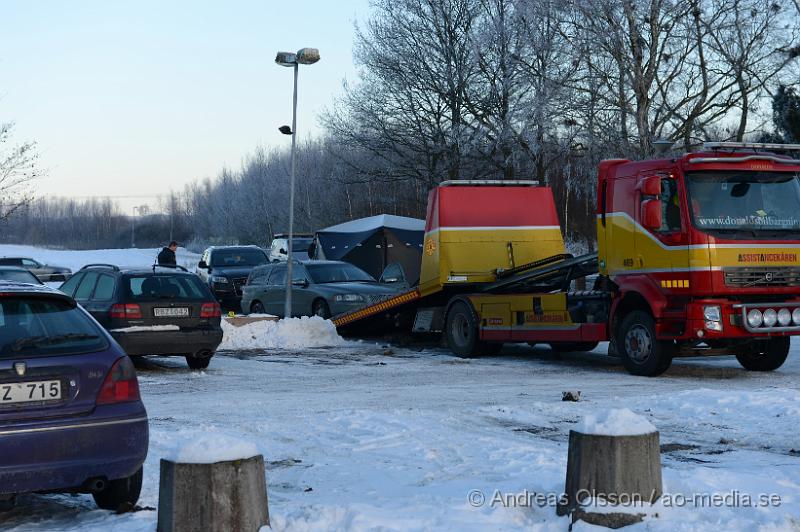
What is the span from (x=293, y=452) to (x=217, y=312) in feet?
21.1

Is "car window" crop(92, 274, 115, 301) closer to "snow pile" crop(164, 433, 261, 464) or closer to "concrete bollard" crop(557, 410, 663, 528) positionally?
"snow pile" crop(164, 433, 261, 464)

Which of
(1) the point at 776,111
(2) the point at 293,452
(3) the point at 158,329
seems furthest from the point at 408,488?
(1) the point at 776,111

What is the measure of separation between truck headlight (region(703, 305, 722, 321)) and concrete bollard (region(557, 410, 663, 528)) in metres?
7.35

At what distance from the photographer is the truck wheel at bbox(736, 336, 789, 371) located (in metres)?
13.8

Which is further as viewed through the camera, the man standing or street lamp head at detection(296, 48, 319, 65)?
the man standing

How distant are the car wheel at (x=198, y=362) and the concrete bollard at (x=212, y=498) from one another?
366 inches

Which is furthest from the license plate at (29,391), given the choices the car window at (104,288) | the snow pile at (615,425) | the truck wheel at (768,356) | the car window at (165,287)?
the truck wheel at (768,356)

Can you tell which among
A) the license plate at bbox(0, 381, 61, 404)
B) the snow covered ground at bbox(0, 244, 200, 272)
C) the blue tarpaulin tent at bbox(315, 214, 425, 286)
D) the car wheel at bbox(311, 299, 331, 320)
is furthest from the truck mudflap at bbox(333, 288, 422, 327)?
the snow covered ground at bbox(0, 244, 200, 272)

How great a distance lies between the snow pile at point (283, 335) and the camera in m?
18.2

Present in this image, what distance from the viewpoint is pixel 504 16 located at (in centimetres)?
3494

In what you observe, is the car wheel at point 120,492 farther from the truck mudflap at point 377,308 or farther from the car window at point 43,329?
the truck mudflap at point 377,308

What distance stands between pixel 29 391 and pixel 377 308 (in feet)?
40.4

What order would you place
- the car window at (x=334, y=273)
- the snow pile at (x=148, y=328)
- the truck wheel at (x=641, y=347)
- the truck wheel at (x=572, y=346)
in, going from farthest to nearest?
1. the car window at (x=334, y=273)
2. the truck wheel at (x=572, y=346)
3. the snow pile at (x=148, y=328)
4. the truck wheel at (x=641, y=347)

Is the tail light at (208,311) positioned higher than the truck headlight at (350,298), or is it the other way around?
the truck headlight at (350,298)
